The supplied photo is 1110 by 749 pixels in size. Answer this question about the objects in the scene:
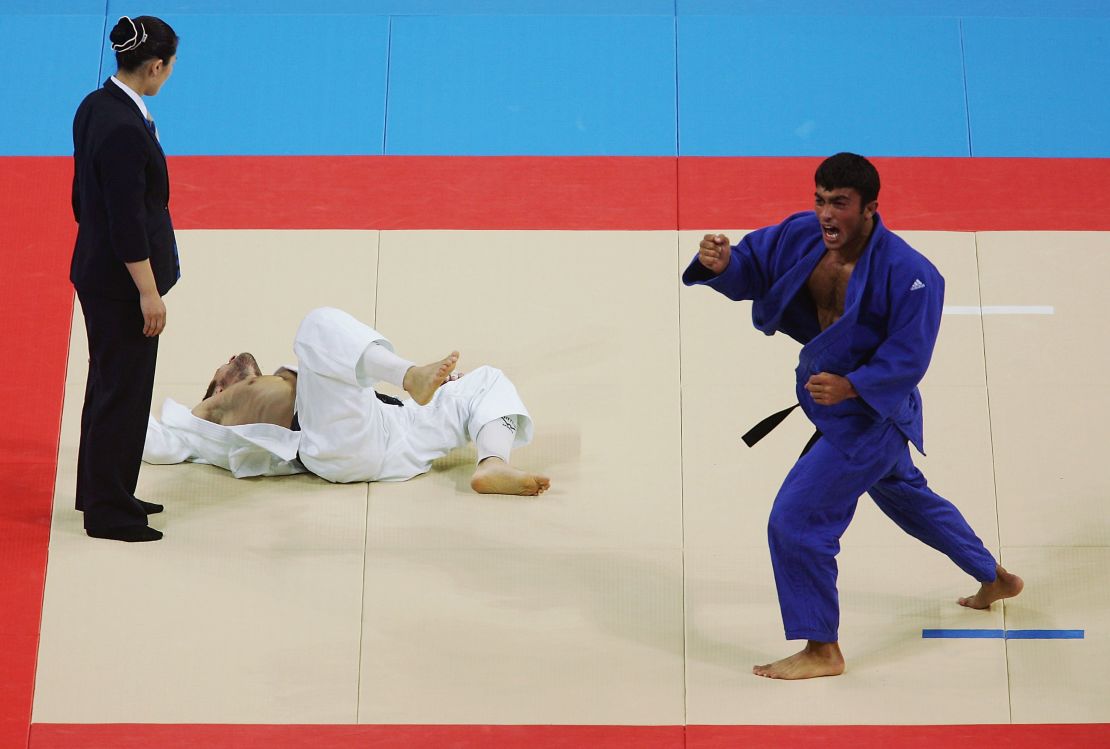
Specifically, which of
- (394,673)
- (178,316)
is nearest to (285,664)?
(394,673)

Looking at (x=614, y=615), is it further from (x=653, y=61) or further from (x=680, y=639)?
(x=653, y=61)

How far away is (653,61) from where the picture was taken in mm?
4438

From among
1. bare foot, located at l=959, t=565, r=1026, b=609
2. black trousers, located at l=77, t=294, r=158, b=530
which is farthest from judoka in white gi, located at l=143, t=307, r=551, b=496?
bare foot, located at l=959, t=565, r=1026, b=609

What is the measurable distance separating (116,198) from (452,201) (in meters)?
1.24

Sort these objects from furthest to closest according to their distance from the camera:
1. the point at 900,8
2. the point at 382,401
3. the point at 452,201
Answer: the point at 900,8, the point at 452,201, the point at 382,401

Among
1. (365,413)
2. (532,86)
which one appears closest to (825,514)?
(365,413)

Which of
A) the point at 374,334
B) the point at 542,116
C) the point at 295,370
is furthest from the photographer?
the point at 542,116

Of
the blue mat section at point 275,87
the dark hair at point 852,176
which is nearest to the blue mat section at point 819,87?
the blue mat section at point 275,87

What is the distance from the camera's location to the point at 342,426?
3439 mm

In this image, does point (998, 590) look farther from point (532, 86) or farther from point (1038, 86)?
point (532, 86)

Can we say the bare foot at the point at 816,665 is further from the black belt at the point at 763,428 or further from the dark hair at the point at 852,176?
the dark hair at the point at 852,176

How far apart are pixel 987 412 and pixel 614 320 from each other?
1077 mm

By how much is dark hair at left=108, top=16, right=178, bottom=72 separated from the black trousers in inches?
23.1

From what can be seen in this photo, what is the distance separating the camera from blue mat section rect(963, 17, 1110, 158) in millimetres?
4297
